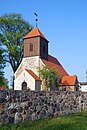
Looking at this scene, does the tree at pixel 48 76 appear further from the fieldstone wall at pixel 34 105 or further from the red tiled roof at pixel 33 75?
the fieldstone wall at pixel 34 105

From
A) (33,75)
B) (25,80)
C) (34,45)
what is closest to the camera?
(25,80)

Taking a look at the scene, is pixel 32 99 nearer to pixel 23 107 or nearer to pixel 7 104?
pixel 23 107

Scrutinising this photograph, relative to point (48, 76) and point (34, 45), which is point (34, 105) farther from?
point (34, 45)

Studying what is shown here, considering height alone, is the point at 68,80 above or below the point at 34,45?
below

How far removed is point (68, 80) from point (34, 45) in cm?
1019

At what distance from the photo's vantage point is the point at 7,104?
7.86 metres

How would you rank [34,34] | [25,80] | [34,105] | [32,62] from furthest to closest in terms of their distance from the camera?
[34,34]
[32,62]
[25,80]
[34,105]

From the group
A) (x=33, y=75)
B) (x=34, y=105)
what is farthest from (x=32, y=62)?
(x=34, y=105)

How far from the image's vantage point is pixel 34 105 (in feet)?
30.7

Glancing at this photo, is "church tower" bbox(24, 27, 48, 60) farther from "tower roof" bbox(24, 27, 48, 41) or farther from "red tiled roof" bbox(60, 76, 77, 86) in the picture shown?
"red tiled roof" bbox(60, 76, 77, 86)

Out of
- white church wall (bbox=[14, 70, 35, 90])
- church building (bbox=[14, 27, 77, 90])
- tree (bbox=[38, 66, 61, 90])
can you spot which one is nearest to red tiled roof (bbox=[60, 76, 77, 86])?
church building (bbox=[14, 27, 77, 90])

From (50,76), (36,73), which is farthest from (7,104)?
(36,73)

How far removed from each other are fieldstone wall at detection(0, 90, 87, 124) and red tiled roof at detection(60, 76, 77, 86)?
113ft

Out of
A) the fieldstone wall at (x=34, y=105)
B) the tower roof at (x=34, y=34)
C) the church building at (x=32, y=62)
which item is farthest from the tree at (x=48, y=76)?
the fieldstone wall at (x=34, y=105)
